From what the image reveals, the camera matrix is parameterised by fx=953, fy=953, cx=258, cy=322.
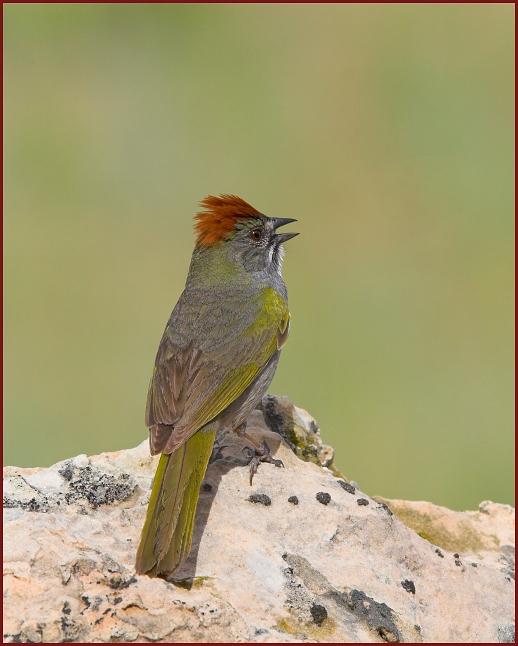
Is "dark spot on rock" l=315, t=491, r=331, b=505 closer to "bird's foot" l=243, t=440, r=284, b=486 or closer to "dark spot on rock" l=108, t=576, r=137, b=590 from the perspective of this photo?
"bird's foot" l=243, t=440, r=284, b=486

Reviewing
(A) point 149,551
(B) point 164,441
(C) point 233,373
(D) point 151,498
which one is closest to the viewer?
(A) point 149,551

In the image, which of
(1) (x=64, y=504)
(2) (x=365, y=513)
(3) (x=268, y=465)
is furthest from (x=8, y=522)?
(2) (x=365, y=513)

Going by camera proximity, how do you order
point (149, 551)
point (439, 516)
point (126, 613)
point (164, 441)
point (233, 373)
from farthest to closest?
point (439, 516), point (233, 373), point (164, 441), point (149, 551), point (126, 613)

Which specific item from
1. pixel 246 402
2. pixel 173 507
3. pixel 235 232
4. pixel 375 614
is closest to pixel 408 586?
pixel 375 614

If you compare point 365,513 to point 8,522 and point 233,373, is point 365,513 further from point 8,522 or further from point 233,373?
point 8,522

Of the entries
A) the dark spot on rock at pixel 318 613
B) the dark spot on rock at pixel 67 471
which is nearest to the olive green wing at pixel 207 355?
the dark spot on rock at pixel 67 471

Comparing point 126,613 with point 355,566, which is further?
point 355,566

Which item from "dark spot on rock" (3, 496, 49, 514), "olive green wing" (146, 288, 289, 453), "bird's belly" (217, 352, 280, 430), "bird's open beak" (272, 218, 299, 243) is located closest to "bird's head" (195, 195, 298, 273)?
"bird's open beak" (272, 218, 299, 243)
